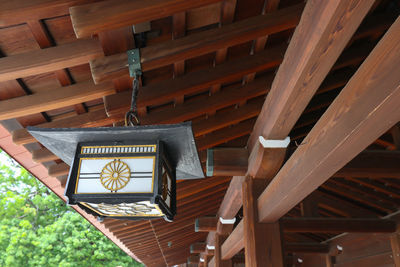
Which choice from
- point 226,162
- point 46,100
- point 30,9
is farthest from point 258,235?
point 30,9

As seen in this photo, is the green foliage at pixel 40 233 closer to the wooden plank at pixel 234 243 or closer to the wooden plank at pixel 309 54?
the wooden plank at pixel 234 243

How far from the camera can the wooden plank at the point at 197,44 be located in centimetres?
197

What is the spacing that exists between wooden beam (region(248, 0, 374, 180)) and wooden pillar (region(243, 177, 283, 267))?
0.80 metres

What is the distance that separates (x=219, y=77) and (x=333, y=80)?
1.62 m

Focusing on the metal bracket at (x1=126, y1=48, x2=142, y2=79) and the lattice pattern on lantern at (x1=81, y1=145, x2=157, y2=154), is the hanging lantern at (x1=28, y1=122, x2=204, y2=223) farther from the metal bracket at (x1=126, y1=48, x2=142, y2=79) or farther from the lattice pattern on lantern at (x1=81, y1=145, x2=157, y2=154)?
the metal bracket at (x1=126, y1=48, x2=142, y2=79)

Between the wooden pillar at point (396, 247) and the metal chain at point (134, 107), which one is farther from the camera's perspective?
the wooden pillar at point (396, 247)

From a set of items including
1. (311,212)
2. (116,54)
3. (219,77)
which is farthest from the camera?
(311,212)

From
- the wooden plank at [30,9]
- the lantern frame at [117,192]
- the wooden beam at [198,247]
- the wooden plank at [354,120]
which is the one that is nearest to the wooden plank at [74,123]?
the lantern frame at [117,192]

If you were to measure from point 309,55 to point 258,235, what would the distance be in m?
1.80

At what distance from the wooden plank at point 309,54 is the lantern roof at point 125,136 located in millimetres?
607

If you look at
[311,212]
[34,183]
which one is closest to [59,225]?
[34,183]

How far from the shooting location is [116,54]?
6.53 feet

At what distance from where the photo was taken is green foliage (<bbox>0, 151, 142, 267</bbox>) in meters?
14.6

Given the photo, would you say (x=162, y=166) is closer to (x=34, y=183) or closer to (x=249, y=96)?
(x=249, y=96)
